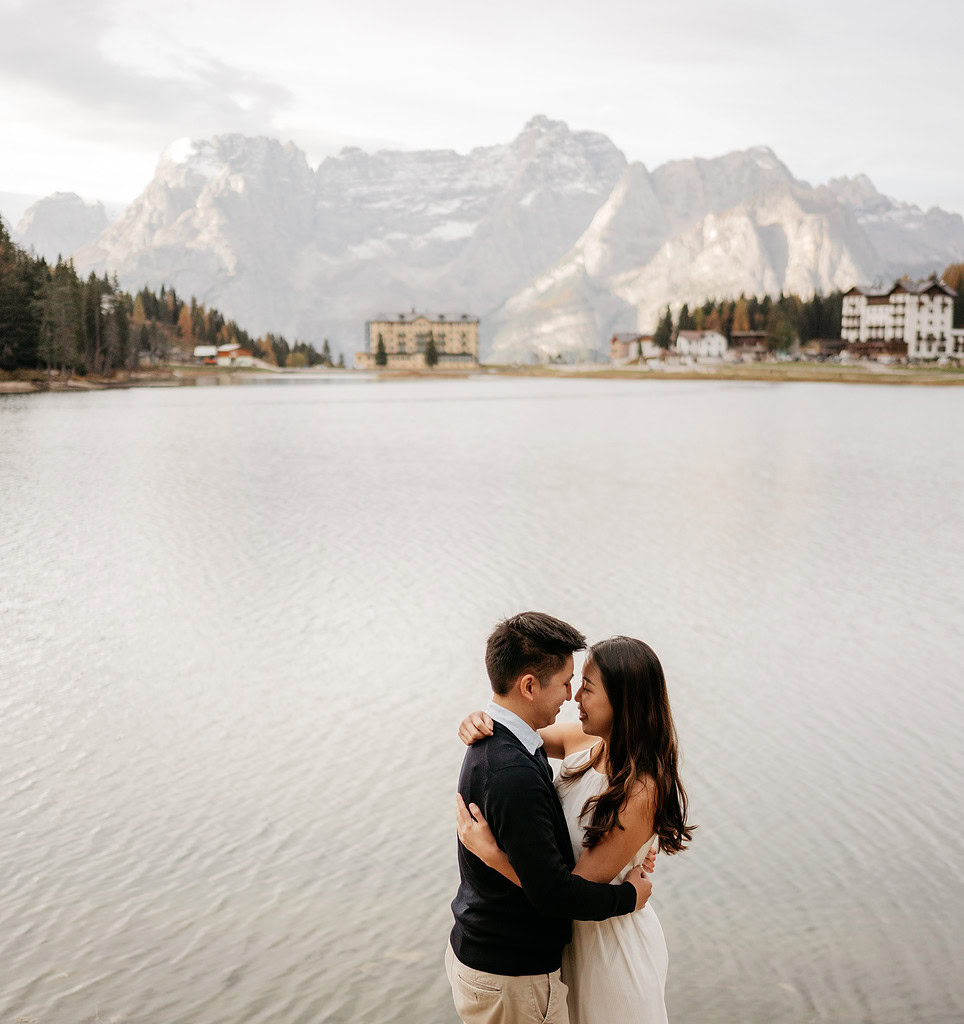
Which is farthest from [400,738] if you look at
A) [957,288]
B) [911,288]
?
[957,288]

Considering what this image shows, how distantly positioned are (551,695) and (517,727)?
0.20m

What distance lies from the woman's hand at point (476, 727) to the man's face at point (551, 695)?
0.71 feet

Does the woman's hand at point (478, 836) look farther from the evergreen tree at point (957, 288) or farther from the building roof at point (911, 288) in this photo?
the evergreen tree at point (957, 288)

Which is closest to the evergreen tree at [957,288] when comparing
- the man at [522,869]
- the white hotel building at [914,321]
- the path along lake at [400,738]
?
the white hotel building at [914,321]

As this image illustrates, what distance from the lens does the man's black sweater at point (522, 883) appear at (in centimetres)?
425

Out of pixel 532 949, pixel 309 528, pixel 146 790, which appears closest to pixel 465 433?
pixel 309 528

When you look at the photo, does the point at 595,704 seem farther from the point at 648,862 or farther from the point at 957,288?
the point at 957,288

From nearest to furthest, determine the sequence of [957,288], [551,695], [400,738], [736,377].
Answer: [551,695]
[400,738]
[736,377]
[957,288]

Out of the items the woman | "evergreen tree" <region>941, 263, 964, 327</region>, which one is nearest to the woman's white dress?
the woman

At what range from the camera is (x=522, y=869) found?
4.27 m

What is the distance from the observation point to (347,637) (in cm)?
1767

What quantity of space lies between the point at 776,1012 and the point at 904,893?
222cm

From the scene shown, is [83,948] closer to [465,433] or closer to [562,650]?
[562,650]

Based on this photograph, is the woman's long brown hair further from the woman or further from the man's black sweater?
the man's black sweater
